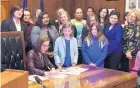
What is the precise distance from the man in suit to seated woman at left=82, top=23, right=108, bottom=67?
912 millimetres

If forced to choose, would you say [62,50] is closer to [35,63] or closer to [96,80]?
[35,63]

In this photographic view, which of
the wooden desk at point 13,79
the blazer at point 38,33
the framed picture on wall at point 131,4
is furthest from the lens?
the framed picture on wall at point 131,4

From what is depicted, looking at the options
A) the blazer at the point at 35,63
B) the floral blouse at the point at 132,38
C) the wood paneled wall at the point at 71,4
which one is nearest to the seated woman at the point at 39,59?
the blazer at the point at 35,63

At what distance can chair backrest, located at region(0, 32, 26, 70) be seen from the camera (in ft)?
8.73

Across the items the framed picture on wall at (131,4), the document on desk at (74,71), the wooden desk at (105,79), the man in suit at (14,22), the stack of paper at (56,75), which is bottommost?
the wooden desk at (105,79)

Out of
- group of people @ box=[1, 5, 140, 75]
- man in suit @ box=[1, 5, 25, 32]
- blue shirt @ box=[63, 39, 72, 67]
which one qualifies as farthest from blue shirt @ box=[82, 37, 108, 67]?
man in suit @ box=[1, 5, 25, 32]

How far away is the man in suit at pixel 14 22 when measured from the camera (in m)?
3.64

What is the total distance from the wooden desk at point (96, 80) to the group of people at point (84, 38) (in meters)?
A: 0.74

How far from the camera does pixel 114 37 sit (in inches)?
156

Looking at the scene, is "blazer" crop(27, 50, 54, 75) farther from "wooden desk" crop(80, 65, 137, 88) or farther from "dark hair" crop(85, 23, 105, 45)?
"dark hair" crop(85, 23, 105, 45)

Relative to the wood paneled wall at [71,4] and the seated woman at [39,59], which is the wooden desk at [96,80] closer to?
the seated woman at [39,59]

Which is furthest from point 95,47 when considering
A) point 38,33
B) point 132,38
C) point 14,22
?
point 14,22

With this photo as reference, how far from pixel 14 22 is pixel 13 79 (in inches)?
97.3

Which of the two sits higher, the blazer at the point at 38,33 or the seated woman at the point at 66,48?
the blazer at the point at 38,33
